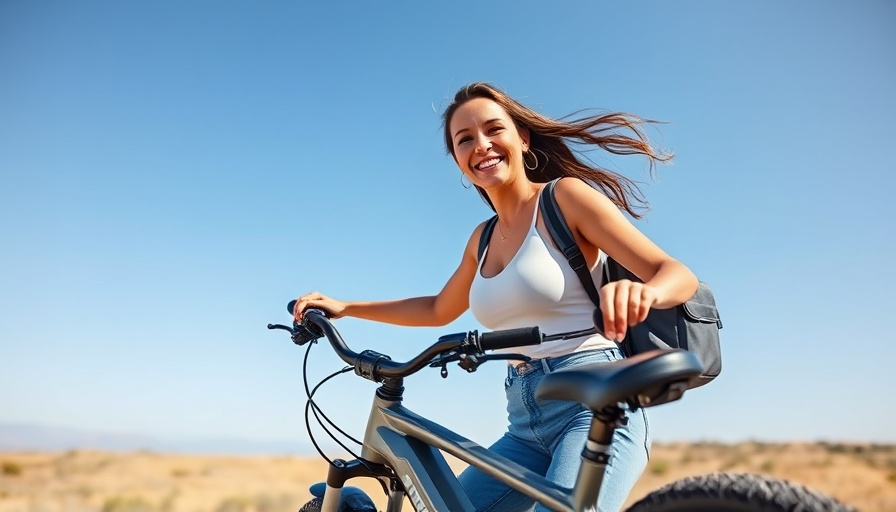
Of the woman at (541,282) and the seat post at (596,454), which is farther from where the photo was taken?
the woman at (541,282)

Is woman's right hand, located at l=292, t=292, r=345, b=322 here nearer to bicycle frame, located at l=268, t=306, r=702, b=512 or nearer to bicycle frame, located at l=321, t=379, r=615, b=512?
bicycle frame, located at l=268, t=306, r=702, b=512

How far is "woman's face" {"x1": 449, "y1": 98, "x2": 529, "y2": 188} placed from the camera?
108 inches

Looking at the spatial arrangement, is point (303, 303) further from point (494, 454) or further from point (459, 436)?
point (494, 454)

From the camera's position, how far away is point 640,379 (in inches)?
51.8

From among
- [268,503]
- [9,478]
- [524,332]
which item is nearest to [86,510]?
[268,503]

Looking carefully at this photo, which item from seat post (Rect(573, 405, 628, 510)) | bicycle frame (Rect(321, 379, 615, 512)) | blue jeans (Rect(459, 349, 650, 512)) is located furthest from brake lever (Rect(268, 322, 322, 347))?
seat post (Rect(573, 405, 628, 510))

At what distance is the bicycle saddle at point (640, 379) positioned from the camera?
1.32 metres

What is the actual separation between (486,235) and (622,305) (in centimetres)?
144

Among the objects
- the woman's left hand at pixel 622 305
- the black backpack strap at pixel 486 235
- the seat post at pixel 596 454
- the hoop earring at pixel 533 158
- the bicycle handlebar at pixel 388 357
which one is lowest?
the seat post at pixel 596 454

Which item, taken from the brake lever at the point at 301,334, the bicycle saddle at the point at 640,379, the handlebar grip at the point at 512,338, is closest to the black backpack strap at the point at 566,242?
the handlebar grip at the point at 512,338

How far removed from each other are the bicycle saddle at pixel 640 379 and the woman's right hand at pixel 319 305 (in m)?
1.73

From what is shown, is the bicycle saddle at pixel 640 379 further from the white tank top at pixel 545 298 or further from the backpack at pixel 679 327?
the white tank top at pixel 545 298

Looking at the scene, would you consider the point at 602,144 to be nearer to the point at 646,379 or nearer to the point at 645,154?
the point at 645,154

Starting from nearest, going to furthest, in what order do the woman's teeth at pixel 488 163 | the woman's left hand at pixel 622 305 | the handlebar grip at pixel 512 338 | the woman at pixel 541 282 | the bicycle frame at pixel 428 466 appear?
the woman's left hand at pixel 622 305
the bicycle frame at pixel 428 466
the handlebar grip at pixel 512 338
the woman at pixel 541 282
the woman's teeth at pixel 488 163
